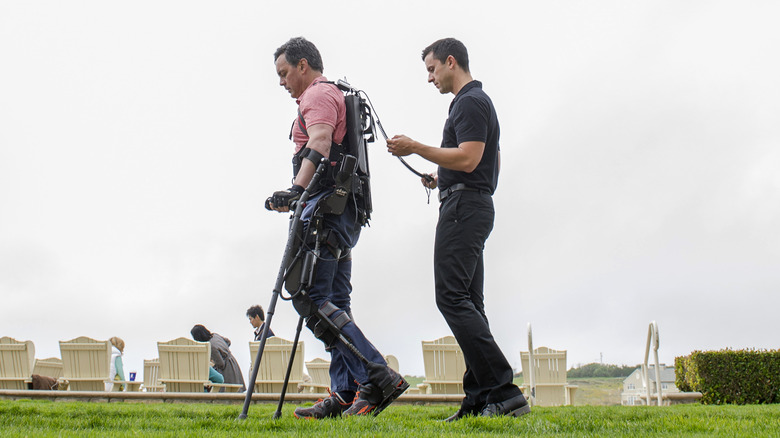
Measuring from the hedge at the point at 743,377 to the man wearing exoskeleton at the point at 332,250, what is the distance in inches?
475

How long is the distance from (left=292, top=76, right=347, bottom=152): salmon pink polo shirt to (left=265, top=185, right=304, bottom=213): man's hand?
485mm

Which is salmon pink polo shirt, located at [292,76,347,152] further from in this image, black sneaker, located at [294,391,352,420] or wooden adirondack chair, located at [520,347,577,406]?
wooden adirondack chair, located at [520,347,577,406]

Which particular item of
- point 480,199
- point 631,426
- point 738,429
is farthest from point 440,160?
point 738,429

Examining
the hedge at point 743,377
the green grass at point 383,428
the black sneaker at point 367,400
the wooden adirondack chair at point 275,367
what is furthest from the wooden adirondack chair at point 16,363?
the hedge at point 743,377

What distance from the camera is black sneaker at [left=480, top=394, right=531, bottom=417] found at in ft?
12.0

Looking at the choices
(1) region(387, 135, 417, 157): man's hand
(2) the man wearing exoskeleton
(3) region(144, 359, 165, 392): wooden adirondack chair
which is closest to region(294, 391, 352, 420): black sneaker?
(2) the man wearing exoskeleton

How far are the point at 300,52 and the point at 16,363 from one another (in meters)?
11.1

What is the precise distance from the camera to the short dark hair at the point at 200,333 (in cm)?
1141

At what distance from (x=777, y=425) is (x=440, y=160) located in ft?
7.00

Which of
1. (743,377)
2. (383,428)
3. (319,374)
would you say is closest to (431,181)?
(383,428)

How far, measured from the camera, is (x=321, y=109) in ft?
13.6

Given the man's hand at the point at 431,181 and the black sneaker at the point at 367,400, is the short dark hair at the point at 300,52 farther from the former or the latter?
the black sneaker at the point at 367,400

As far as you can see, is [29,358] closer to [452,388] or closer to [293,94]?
[452,388]

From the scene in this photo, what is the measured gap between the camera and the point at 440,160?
148 inches
